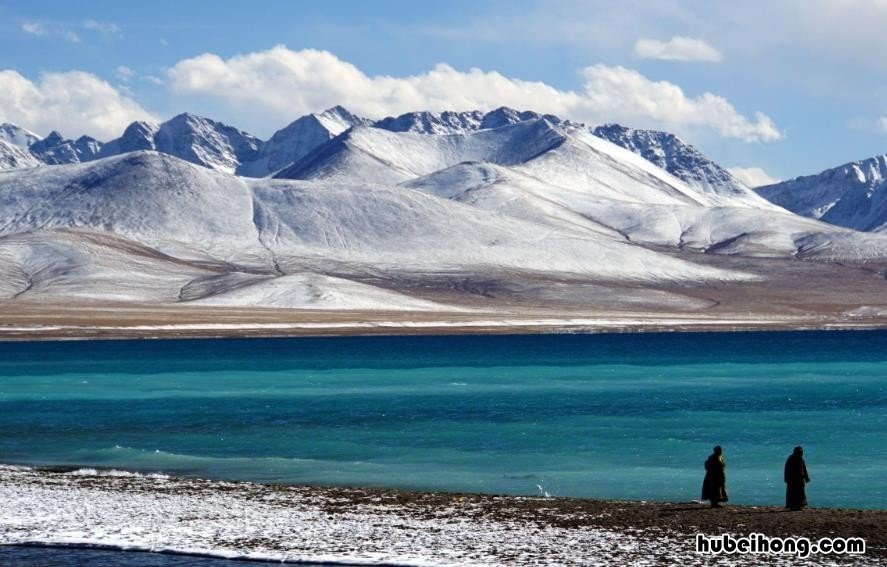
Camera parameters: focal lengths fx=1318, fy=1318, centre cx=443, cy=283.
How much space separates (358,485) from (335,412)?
77.3 feet

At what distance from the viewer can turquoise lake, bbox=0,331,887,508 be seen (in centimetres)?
3972

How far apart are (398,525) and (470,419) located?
1132 inches

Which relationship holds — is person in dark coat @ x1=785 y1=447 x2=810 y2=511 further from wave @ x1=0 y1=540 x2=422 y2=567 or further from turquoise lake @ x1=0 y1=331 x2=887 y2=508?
wave @ x1=0 y1=540 x2=422 y2=567

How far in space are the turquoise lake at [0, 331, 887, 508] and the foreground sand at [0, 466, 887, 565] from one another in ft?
16.3

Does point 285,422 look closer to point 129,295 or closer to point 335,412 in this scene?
point 335,412

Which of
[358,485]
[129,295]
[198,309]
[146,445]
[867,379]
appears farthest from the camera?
[129,295]

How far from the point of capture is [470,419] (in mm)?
57000

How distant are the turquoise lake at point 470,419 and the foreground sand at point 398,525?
498cm

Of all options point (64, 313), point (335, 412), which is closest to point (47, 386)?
point (335, 412)

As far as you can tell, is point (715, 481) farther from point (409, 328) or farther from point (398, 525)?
point (409, 328)

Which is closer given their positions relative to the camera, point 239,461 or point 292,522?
point 292,522

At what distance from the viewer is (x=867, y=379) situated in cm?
8300

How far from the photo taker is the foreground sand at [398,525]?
2523cm

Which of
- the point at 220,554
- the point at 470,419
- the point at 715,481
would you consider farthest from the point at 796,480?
the point at 470,419
